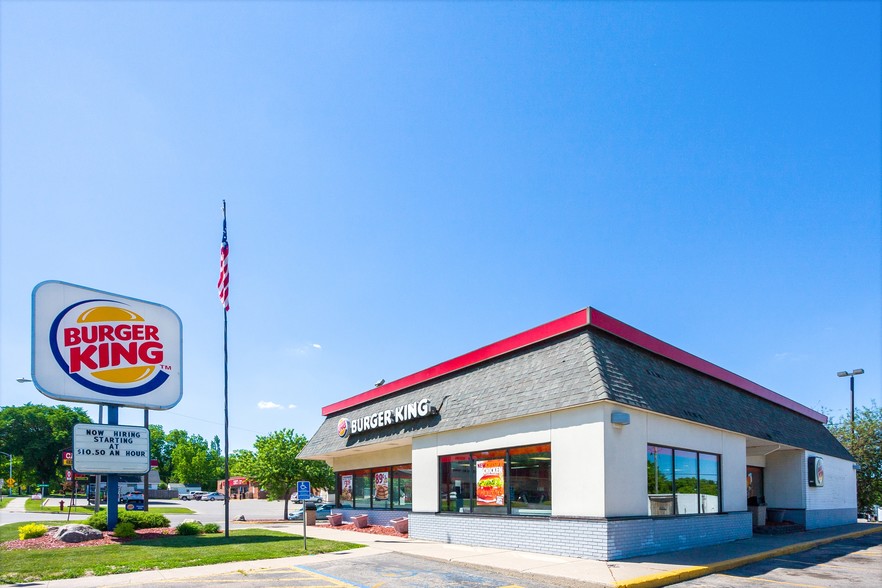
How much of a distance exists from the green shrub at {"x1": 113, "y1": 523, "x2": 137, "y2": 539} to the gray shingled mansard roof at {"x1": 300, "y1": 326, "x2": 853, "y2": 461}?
8.34m

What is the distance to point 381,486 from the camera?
Answer: 2520cm

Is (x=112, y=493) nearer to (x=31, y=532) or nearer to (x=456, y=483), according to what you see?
(x=31, y=532)

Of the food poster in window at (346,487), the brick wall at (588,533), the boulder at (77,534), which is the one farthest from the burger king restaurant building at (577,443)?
the boulder at (77,534)

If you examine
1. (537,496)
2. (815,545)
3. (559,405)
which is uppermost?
(559,405)

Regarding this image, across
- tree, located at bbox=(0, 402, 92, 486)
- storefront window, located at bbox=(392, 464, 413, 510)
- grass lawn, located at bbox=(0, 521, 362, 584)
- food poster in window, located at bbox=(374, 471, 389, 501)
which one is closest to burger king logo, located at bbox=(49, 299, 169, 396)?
grass lawn, located at bbox=(0, 521, 362, 584)

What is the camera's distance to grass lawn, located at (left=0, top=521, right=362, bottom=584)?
1277 cm

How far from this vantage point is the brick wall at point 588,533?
13859mm

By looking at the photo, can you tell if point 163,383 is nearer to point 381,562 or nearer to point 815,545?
point 381,562

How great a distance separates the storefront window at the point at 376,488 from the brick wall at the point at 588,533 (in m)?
3.90

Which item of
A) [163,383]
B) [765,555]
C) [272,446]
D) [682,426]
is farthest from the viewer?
[272,446]

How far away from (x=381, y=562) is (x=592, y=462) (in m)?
5.62

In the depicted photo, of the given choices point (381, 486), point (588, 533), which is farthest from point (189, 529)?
point (588, 533)

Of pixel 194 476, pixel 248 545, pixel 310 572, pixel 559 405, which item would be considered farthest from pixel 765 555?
pixel 194 476

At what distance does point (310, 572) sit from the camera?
41.9ft
